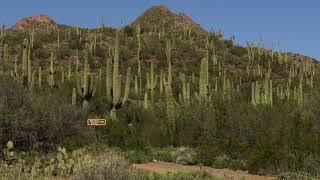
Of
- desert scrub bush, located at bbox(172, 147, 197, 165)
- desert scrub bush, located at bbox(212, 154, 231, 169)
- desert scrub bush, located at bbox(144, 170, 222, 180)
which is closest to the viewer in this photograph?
desert scrub bush, located at bbox(144, 170, 222, 180)

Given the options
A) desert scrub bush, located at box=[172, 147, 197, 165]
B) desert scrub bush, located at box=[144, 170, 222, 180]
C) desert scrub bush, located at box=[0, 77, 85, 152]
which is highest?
desert scrub bush, located at box=[0, 77, 85, 152]

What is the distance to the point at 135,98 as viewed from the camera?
41125 millimetres

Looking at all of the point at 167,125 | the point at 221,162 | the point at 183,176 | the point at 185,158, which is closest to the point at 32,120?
the point at 183,176

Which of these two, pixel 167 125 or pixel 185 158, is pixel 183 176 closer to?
pixel 185 158

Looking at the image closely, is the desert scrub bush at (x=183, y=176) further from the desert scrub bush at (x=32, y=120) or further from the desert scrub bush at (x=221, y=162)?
the desert scrub bush at (x=32, y=120)

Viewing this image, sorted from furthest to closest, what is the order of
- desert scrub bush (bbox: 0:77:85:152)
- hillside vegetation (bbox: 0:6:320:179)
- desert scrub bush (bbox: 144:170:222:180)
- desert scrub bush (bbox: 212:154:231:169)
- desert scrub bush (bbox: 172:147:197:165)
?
desert scrub bush (bbox: 172:147:197:165) < desert scrub bush (bbox: 212:154:231:169) < hillside vegetation (bbox: 0:6:320:179) < desert scrub bush (bbox: 0:77:85:152) < desert scrub bush (bbox: 144:170:222:180)

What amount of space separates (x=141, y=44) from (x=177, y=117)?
1561 inches

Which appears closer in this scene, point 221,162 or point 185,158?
point 221,162

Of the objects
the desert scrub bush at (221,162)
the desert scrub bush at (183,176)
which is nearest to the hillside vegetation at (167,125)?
the desert scrub bush at (221,162)

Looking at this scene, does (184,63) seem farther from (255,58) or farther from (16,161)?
(16,161)

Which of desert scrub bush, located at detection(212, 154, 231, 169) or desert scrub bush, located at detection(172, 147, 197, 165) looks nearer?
desert scrub bush, located at detection(212, 154, 231, 169)

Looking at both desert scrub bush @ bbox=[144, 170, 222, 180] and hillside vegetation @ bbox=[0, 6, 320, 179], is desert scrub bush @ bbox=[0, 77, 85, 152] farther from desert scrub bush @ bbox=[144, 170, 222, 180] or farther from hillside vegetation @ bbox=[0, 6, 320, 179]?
desert scrub bush @ bbox=[144, 170, 222, 180]

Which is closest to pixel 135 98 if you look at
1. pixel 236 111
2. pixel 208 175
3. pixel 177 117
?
pixel 177 117

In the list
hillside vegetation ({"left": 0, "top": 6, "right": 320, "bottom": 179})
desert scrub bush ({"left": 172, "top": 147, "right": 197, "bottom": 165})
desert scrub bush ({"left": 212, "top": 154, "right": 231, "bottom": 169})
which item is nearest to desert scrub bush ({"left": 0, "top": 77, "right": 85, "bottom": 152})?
hillside vegetation ({"left": 0, "top": 6, "right": 320, "bottom": 179})
